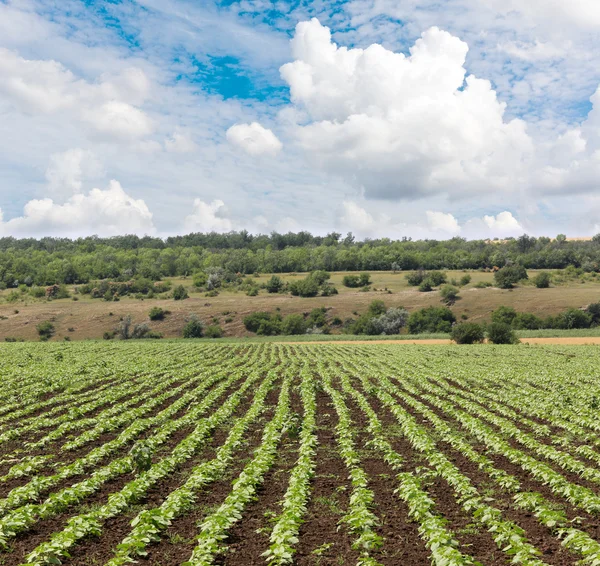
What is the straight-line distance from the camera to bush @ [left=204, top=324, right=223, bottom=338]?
315ft

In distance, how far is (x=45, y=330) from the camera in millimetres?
101875

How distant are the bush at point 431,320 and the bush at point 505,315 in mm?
7692

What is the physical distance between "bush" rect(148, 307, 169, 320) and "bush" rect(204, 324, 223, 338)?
14644mm

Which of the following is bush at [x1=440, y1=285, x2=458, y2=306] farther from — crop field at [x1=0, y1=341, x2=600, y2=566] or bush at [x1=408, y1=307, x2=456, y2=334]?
crop field at [x1=0, y1=341, x2=600, y2=566]

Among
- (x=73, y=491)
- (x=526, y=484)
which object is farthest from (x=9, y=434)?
(x=526, y=484)

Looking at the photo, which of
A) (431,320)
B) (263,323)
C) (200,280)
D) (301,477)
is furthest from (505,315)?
(301,477)

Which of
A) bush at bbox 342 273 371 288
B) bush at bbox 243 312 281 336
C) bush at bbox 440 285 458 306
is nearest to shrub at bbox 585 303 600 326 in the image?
bush at bbox 440 285 458 306

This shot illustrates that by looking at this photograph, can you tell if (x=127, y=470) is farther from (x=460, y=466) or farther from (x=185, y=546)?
(x=460, y=466)

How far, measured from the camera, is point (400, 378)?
1262 inches

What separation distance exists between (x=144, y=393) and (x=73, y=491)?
50.2 ft

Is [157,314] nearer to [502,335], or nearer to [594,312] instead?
[502,335]

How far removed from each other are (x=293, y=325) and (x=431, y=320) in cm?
2568

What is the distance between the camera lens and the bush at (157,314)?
354ft

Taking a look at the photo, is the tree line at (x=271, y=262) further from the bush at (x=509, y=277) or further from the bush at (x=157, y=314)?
the bush at (x=157, y=314)
